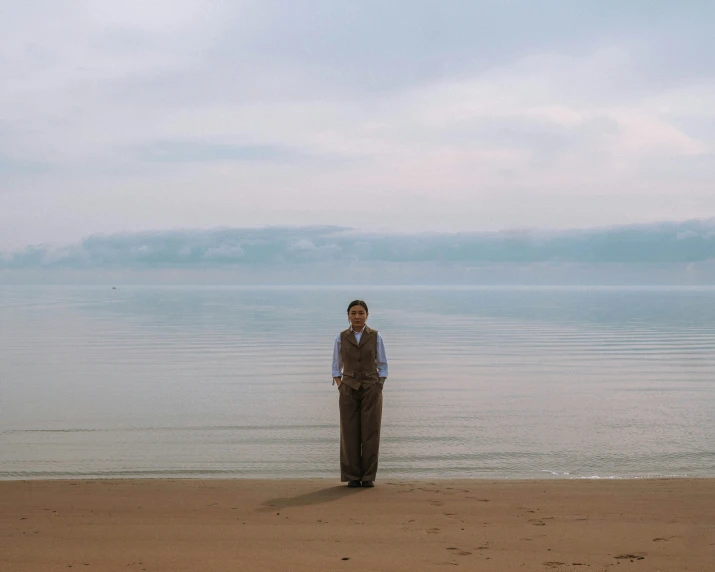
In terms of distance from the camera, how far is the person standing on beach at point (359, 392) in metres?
10.2

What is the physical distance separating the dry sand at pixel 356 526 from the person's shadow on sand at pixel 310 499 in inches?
0.9

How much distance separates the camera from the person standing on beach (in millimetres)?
10250

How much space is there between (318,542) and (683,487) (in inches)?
203

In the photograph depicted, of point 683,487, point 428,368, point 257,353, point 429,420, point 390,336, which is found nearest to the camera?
point 683,487

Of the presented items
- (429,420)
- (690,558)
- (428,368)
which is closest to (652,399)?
(429,420)

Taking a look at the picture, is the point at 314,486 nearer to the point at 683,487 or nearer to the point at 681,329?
the point at 683,487

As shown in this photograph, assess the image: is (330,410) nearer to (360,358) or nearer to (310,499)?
(360,358)

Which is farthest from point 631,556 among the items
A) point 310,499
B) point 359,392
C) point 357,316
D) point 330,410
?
point 330,410

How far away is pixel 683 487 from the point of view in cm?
1037

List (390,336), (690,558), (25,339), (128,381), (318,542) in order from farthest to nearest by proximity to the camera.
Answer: (390,336) < (25,339) < (128,381) < (318,542) < (690,558)

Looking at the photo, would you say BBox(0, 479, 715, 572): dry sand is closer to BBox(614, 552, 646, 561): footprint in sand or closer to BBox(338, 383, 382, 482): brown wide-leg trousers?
BBox(614, 552, 646, 561): footprint in sand

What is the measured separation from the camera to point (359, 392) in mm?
10312

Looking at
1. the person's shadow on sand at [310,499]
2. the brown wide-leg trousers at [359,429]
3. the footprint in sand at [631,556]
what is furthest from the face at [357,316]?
the footprint in sand at [631,556]

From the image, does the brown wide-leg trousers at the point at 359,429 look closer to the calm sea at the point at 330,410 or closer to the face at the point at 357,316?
the face at the point at 357,316
